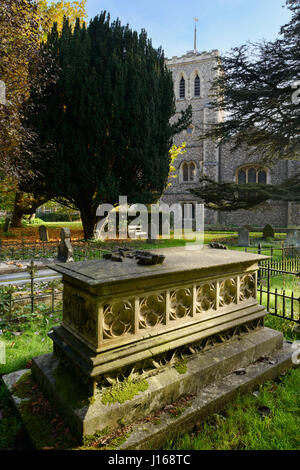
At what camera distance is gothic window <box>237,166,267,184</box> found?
2411cm

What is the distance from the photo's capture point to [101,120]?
1112cm

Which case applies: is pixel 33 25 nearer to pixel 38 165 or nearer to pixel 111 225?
pixel 38 165

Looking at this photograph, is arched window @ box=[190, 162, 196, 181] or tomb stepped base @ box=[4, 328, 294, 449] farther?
arched window @ box=[190, 162, 196, 181]

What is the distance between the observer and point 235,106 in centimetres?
1117

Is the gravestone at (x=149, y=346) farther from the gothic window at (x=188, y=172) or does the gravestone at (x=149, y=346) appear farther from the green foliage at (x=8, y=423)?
the gothic window at (x=188, y=172)

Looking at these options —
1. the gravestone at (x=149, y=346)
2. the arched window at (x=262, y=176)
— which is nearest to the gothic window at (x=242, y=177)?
the arched window at (x=262, y=176)

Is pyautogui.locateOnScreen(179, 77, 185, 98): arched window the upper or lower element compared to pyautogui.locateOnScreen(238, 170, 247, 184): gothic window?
upper

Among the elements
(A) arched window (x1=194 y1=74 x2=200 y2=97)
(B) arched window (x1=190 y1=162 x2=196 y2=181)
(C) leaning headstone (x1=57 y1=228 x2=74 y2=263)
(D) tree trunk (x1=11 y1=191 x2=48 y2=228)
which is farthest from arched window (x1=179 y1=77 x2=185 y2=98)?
(C) leaning headstone (x1=57 y1=228 x2=74 y2=263)

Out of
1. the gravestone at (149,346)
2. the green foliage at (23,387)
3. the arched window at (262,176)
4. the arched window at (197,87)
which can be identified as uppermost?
the arched window at (197,87)

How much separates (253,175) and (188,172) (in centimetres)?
676

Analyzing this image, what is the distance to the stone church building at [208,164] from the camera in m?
23.5

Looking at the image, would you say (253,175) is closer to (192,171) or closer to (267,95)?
(192,171)

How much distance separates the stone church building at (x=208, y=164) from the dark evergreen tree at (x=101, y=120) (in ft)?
42.9

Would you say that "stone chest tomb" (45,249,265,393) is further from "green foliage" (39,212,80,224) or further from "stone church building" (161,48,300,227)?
"green foliage" (39,212,80,224)
